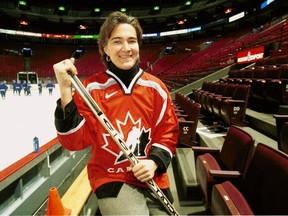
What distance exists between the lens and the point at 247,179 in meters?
1.29

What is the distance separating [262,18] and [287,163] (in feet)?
60.7

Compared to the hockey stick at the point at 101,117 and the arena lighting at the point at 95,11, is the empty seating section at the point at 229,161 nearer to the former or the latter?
the hockey stick at the point at 101,117

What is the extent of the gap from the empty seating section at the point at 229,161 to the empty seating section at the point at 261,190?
0.09 meters

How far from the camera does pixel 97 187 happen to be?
1086 millimetres

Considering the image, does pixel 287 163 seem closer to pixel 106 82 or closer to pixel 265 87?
pixel 106 82

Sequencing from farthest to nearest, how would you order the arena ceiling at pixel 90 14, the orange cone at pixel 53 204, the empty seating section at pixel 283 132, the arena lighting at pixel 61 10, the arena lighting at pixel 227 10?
the arena lighting at pixel 61 10, the arena ceiling at pixel 90 14, the arena lighting at pixel 227 10, the empty seating section at pixel 283 132, the orange cone at pixel 53 204

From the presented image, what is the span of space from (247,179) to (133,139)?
2.17ft

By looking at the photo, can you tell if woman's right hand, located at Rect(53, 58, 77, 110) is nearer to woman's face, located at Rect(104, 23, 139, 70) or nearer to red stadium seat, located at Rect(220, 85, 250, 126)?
woman's face, located at Rect(104, 23, 139, 70)

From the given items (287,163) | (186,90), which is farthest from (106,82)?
(186,90)

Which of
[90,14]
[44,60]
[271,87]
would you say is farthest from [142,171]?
[90,14]

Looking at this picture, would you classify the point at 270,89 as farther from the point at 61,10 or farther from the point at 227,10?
the point at 61,10

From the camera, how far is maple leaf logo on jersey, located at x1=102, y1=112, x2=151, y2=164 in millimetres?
1113

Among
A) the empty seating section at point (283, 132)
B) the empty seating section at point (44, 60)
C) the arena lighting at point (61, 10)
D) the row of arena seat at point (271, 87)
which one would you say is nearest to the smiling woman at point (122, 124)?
the empty seating section at point (283, 132)

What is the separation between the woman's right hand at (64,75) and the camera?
1.00 m
